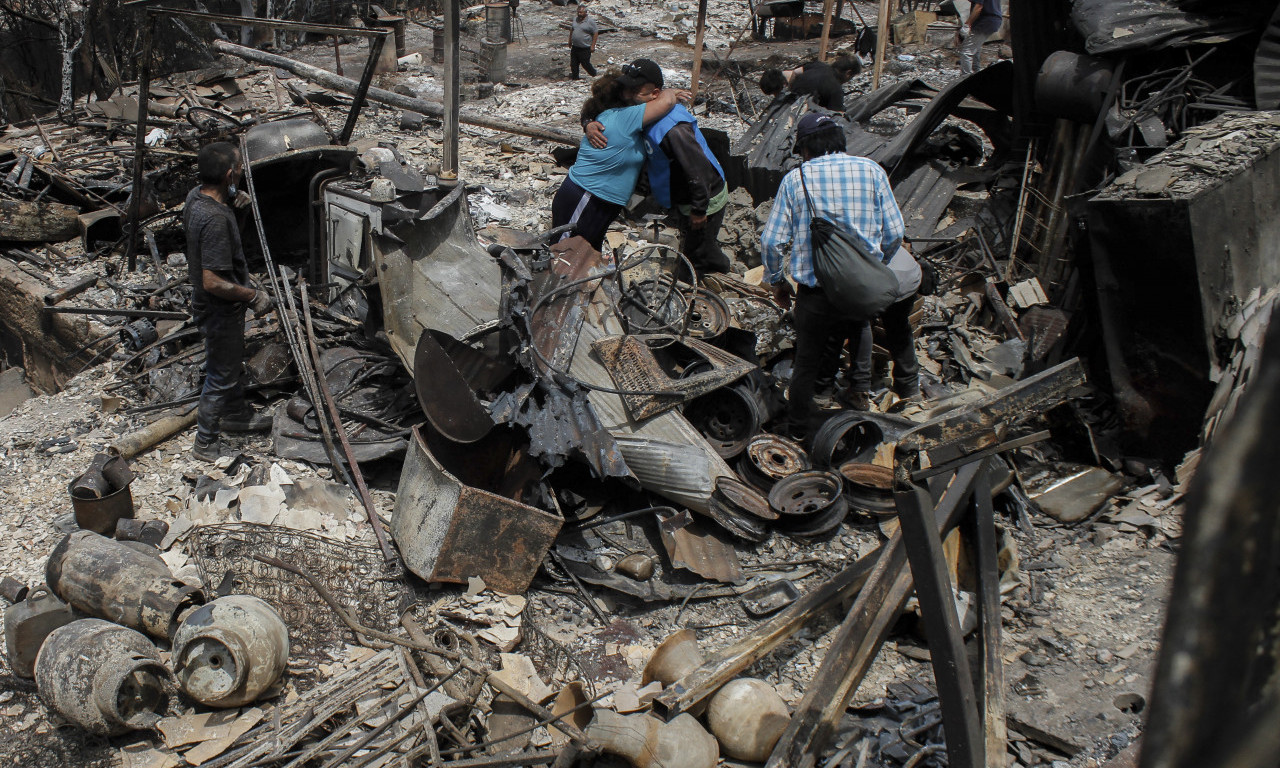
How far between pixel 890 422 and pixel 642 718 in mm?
2792

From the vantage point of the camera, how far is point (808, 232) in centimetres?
460

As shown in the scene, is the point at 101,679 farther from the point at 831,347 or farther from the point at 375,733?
the point at 831,347

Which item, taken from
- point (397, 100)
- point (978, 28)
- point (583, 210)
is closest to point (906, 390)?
point (583, 210)

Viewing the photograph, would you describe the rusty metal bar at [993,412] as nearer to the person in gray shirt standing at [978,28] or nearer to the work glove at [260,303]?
the work glove at [260,303]

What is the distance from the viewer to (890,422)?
5.00m

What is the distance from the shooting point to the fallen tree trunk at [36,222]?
→ 7.50m

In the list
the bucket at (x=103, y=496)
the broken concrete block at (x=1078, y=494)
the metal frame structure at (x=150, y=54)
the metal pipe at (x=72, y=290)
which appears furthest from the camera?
the metal pipe at (x=72, y=290)

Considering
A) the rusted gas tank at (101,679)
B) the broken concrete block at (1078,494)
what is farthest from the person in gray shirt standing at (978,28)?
the rusted gas tank at (101,679)

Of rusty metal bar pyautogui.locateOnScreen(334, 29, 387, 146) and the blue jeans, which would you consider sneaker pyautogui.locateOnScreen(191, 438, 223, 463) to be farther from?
rusty metal bar pyautogui.locateOnScreen(334, 29, 387, 146)

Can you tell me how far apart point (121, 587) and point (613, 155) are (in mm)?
4221

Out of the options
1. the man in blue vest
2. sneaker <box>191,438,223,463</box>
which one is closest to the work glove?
sneaker <box>191,438,223,463</box>

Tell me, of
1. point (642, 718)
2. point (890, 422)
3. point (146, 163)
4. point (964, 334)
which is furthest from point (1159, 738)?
point (146, 163)

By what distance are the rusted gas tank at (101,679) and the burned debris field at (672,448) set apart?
17 millimetres

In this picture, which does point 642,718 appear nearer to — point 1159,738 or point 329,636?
point 329,636
